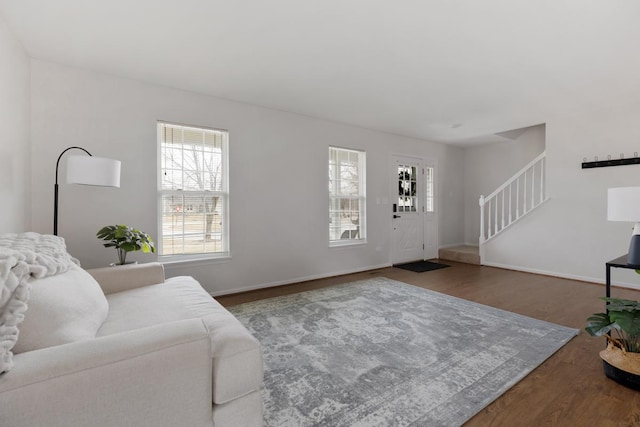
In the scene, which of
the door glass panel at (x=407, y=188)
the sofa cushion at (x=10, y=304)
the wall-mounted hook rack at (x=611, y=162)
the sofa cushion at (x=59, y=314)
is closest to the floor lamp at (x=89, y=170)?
the sofa cushion at (x=59, y=314)

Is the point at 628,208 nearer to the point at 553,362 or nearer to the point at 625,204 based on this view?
the point at 625,204

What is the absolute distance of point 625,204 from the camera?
2.10 metres

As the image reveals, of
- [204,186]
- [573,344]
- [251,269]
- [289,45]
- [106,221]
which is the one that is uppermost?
[289,45]

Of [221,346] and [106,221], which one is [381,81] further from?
[106,221]

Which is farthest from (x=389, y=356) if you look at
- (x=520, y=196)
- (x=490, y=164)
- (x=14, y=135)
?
(x=490, y=164)

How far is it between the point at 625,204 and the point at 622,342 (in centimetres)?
96

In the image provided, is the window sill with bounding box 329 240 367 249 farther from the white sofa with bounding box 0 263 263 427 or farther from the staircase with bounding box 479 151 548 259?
the white sofa with bounding box 0 263 263 427

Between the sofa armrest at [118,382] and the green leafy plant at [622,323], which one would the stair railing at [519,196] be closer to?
the green leafy plant at [622,323]

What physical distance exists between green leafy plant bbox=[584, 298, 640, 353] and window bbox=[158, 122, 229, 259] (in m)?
3.57

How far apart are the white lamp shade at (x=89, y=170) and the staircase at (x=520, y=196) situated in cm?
567

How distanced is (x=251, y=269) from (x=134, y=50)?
2688 mm

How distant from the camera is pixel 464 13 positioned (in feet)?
6.91

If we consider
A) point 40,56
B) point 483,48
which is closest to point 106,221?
point 40,56

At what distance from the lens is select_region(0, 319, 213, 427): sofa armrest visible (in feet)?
2.84
